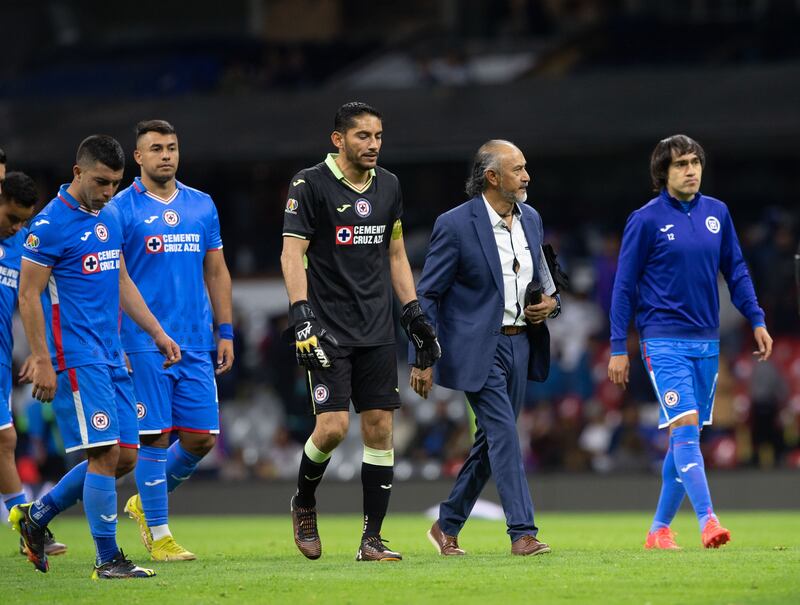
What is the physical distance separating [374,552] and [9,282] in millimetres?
3276

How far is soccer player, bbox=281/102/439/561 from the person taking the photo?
343 inches

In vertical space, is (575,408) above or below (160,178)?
below

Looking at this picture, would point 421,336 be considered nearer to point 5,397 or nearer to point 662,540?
point 662,540

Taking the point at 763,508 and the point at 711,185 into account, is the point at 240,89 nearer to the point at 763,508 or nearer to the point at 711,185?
the point at 711,185

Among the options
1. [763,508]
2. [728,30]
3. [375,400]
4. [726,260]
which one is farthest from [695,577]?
[728,30]

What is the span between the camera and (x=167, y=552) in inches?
372

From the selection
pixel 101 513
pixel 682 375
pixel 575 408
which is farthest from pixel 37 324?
pixel 575 408

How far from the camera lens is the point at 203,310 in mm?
9570

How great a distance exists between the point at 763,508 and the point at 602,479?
2051mm

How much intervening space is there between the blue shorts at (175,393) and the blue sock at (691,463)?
2.88 metres

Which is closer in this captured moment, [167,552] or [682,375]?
[682,375]

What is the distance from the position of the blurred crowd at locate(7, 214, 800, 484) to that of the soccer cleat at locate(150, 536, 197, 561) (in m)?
9.66

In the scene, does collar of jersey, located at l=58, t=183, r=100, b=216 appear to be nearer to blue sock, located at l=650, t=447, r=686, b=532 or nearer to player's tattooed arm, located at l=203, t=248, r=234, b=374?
player's tattooed arm, located at l=203, t=248, r=234, b=374

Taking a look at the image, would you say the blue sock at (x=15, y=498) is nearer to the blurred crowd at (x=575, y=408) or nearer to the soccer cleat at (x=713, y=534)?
the soccer cleat at (x=713, y=534)
